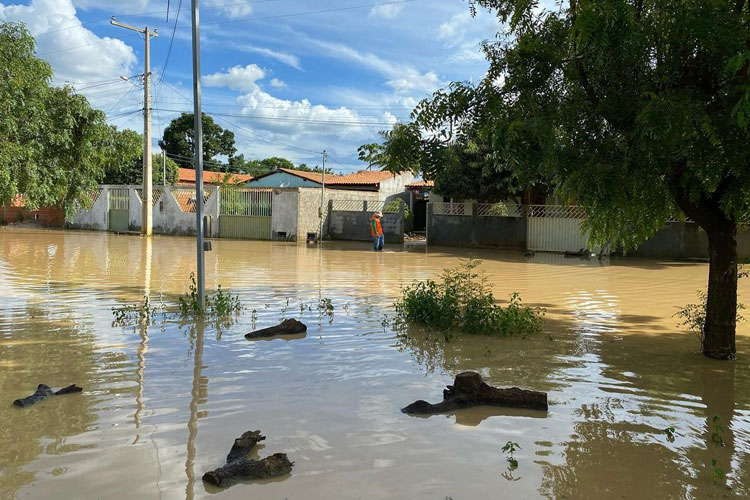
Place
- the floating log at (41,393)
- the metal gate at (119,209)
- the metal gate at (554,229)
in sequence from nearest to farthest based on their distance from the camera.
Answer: the floating log at (41,393) → the metal gate at (554,229) → the metal gate at (119,209)

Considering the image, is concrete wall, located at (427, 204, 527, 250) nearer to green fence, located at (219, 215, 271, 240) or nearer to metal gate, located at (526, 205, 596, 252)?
metal gate, located at (526, 205, 596, 252)

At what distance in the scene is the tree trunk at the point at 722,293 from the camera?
6652mm

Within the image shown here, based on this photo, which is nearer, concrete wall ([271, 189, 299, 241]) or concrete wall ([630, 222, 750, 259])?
concrete wall ([630, 222, 750, 259])

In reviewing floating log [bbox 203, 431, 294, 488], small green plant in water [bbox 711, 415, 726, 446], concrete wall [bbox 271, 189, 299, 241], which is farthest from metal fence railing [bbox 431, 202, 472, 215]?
floating log [bbox 203, 431, 294, 488]

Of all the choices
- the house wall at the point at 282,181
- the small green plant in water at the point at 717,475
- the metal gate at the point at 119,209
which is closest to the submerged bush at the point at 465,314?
the small green plant in water at the point at 717,475

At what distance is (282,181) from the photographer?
45312mm

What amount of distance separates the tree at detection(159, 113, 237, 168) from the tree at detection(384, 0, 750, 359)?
51235 millimetres

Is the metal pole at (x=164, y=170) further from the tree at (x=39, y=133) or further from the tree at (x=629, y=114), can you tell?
the tree at (x=629, y=114)

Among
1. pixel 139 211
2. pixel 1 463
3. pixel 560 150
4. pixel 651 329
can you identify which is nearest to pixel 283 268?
pixel 651 329

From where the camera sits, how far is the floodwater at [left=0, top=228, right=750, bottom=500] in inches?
149

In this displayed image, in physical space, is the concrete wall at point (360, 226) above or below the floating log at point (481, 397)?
above

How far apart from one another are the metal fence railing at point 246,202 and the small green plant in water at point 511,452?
25680 millimetres

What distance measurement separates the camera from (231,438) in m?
4.39

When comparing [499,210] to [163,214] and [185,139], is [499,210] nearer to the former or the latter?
[163,214]
